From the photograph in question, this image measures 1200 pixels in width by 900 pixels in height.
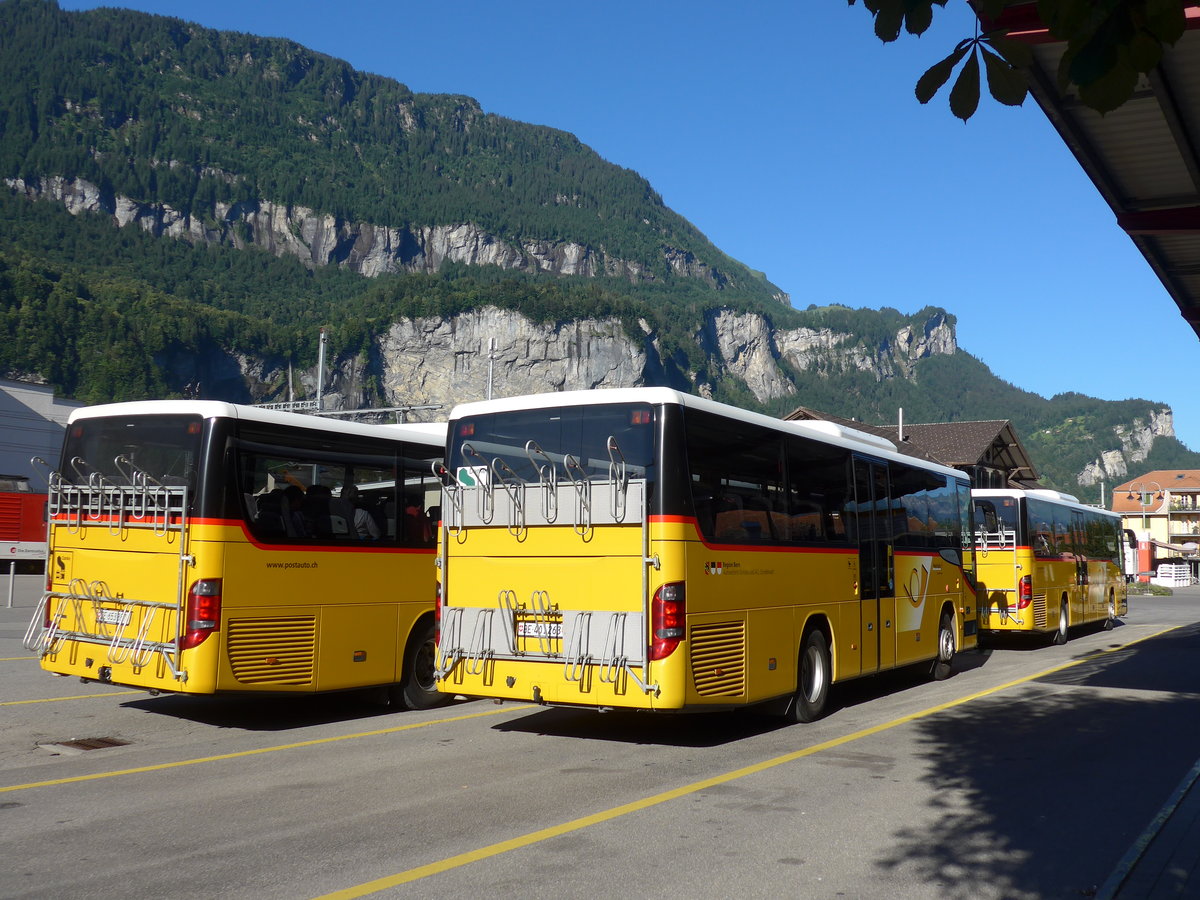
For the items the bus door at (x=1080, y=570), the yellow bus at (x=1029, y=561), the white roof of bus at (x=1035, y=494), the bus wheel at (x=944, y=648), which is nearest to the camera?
the bus wheel at (x=944, y=648)

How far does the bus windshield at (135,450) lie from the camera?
9.48 metres

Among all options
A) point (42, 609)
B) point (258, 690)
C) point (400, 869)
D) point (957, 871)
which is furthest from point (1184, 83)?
point (42, 609)

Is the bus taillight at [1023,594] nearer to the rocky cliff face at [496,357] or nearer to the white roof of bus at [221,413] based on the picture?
the white roof of bus at [221,413]

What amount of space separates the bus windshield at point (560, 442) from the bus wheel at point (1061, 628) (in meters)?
15.1

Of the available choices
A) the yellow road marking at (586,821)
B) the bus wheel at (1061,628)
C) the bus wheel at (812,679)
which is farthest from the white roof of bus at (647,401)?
the bus wheel at (1061,628)

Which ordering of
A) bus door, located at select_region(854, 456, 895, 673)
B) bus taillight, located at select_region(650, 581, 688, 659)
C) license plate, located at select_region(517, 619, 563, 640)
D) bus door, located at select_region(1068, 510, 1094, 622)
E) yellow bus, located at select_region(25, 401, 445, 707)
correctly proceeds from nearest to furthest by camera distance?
bus taillight, located at select_region(650, 581, 688, 659), license plate, located at select_region(517, 619, 563, 640), yellow bus, located at select_region(25, 401, 445, 707), bus door, located at select_region(854, 456, 895, 673), bus door, located at select_region(1068, 510, 1094, 622)

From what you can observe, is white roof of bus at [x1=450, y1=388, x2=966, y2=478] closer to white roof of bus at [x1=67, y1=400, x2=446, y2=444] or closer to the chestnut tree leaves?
white roof of bus at [x1=67, y1=400, x2=446, y2=444]

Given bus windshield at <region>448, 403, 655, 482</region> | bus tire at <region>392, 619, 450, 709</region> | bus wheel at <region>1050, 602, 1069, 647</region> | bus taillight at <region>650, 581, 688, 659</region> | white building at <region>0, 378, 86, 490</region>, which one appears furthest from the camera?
white building at <region>0, 378, 86, 490</region>

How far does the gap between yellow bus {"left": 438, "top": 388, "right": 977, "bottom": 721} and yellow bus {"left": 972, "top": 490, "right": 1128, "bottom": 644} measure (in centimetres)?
916

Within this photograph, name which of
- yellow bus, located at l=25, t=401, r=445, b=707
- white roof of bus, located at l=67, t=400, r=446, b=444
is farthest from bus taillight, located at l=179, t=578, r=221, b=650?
white roof of bus, located at l=67, t=400, r=446, b=444

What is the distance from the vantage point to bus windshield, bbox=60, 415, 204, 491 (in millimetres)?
9477

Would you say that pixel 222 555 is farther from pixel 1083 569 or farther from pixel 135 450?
pixel 1083 569

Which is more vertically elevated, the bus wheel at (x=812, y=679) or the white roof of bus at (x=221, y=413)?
the white roof of bus at (x=221, y=413)

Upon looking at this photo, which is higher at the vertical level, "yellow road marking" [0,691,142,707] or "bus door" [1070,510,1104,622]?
"bus door" [1070,510,1104,622]
